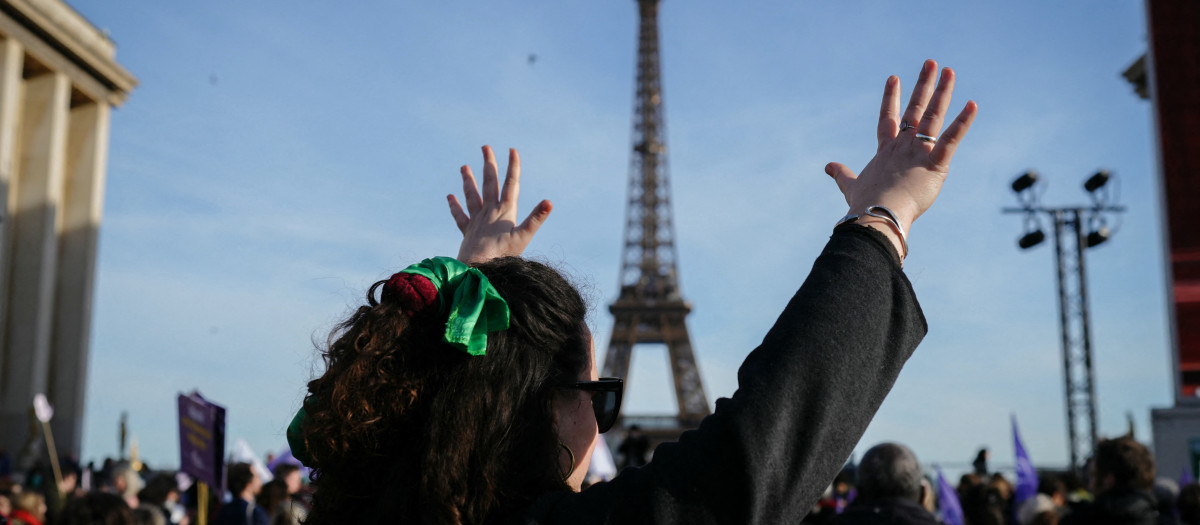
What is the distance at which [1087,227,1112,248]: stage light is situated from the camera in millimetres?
16828

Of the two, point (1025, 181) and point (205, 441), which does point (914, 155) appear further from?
point (1025, 181)

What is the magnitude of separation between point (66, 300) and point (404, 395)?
3215 centimetres

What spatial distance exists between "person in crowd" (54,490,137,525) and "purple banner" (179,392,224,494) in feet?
5.73

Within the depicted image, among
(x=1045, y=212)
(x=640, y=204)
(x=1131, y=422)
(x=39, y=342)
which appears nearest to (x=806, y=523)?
(x=1131, y=422)

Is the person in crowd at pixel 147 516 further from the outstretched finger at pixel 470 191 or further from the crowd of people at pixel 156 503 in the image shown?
the outstretched finger at pixel 470 191

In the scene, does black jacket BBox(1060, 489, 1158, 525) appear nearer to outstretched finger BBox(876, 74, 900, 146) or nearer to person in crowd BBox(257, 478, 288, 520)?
outstretched finger BBox(876, 74, 900, 146)

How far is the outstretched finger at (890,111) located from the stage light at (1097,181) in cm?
1685

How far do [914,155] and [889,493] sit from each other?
9.38 ft

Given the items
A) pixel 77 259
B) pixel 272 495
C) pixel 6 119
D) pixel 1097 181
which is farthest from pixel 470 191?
pixel 77 259

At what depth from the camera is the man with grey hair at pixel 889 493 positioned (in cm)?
405

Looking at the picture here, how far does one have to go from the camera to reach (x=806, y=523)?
668cm

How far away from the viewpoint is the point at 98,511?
179 inches

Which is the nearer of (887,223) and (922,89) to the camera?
(887,223)

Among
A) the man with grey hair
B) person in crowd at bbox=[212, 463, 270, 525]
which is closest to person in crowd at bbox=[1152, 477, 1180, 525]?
the man with grey hair
